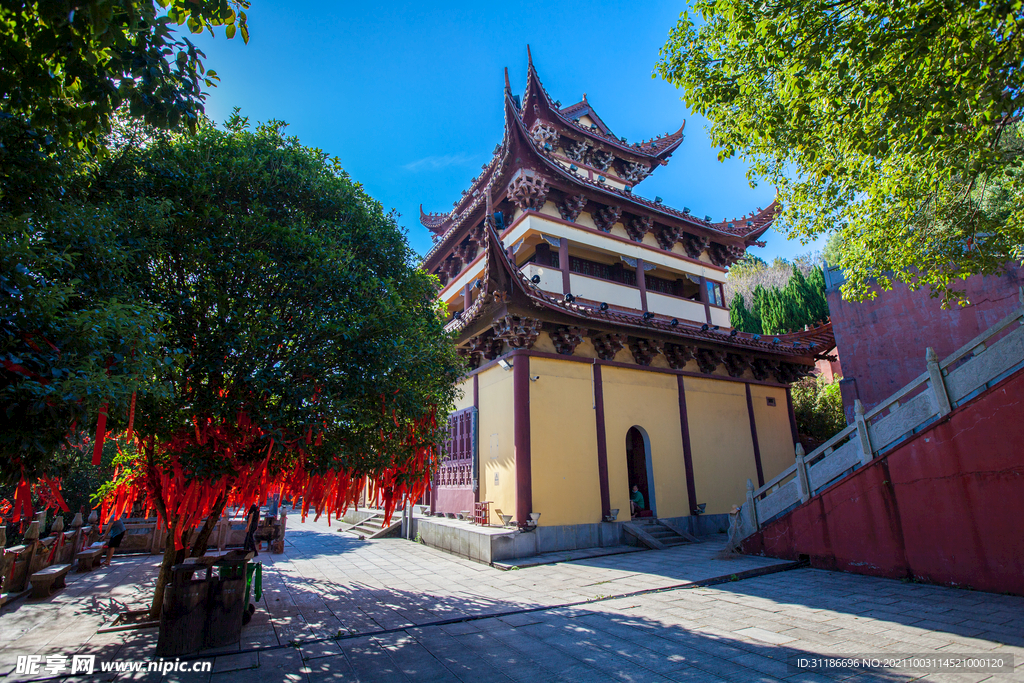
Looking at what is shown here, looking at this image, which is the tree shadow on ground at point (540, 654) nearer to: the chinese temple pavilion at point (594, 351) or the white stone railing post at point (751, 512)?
the white stone railing post at point (751, 512)

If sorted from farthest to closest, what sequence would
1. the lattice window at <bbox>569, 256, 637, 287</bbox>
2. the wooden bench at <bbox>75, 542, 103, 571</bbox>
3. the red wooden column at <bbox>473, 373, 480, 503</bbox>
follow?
the lattice window at <bbox>569, 256, 637, 287</bbox>, the red wooden column at <bbox>473, 373, 480, 503</bbox>, the wooden bench at <bbox>75, 542, 103, 571</bbox>

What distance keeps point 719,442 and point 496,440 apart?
578 centimetres

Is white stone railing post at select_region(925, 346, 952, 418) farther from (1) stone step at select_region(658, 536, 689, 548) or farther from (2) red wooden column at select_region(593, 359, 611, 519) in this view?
(2) red wooden column at select_region(593, 359, 611, 519)

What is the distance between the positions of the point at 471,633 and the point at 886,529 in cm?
606

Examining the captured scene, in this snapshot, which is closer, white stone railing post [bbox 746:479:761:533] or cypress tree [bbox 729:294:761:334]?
white stone railing post [bbox 746:479:761:533]

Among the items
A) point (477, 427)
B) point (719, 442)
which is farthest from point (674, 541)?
point (477, 427)

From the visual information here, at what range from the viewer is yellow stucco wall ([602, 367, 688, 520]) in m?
10.7

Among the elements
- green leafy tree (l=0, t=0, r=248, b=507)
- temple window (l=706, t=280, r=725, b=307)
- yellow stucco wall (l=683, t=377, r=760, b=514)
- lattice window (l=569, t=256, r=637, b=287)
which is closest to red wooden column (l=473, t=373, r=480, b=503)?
lattice window (l=569, t=256, r=637, b=287)

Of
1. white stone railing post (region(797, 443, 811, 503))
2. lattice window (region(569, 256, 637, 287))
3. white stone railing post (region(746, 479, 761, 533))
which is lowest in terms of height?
white stone railing post (region(746, 479, 761, 533))

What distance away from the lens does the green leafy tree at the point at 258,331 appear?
4789 millimetres

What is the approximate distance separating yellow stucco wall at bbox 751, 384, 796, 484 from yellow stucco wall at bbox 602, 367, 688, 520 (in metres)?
3.00

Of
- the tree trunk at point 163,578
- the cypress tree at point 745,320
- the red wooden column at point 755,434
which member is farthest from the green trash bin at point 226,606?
the cypress tree at point 745,320

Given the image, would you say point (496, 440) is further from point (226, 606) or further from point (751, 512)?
point (226, 606)

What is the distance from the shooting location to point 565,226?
39.3 feet
